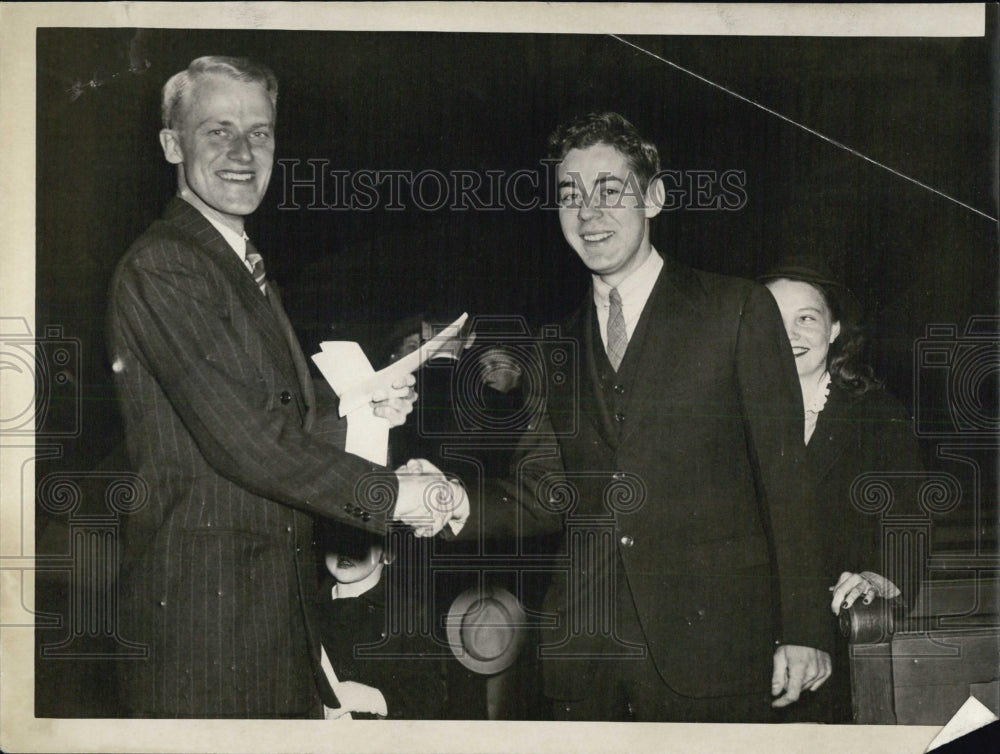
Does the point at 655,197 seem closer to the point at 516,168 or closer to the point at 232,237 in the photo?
the point at 516,168

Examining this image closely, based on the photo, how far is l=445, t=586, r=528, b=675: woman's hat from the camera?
306cm

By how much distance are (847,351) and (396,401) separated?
133 cm

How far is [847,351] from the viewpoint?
10.1 ft

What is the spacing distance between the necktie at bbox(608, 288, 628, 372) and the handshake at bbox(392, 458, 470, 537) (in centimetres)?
58

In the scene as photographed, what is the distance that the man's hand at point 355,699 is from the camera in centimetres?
307

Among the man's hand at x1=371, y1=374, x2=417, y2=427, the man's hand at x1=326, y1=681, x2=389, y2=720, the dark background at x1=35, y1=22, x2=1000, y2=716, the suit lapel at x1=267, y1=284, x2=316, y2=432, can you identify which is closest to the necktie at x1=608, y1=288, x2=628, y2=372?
the dark background at x1=35, y1=22, x2=1000, y2=716

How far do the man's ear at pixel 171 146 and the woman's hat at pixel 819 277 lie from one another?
5.67 feet

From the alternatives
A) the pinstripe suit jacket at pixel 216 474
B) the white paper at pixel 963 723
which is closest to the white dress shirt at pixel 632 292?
the pinstripe suit jacket at pixel 216 474

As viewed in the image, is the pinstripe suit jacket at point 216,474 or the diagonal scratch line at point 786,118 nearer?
the pinstripe suit jacket at point 216,474

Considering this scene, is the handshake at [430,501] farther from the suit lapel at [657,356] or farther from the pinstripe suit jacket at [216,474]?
the suit lapel at [657,356]

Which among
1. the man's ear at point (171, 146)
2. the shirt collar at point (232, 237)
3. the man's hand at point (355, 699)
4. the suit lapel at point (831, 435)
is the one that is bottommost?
the man's hand at point (355, 699)

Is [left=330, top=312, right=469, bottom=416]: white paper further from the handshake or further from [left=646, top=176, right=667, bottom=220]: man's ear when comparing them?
[left=646, top=176, right=667, bottom=220]: man's ear

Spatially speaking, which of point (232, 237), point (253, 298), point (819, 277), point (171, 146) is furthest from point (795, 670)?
point (171, 146)

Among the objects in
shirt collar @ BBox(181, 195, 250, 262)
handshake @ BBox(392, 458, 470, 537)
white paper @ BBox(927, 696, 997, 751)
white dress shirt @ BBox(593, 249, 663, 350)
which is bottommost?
white paper @ BBox(927, 696, 997, 751)
